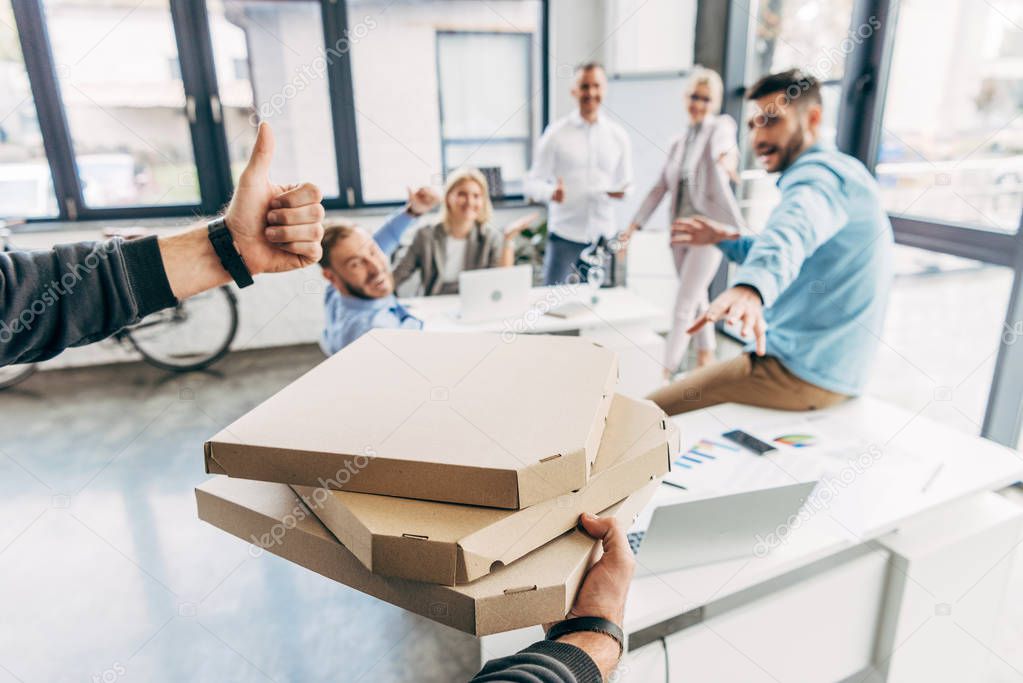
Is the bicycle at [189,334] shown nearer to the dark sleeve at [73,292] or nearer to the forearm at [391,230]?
the forearm at [391,230]

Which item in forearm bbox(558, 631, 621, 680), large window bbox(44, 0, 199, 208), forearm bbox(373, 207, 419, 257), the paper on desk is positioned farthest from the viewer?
large window bbox(44, 0, 199, 208)

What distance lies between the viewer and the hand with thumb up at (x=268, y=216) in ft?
3.63

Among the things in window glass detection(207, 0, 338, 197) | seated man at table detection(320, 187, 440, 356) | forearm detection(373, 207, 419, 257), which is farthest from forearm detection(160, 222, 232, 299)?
window glass detection(207, 0, 338, 197)

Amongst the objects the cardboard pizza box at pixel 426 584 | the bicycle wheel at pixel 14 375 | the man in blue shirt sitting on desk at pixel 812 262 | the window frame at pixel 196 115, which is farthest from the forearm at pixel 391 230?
the bicycle wheel at pixel 14 375

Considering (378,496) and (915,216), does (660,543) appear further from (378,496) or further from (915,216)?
(915,216)

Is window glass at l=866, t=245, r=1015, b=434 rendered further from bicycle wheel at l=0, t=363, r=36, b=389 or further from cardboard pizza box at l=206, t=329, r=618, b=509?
bicycle wheel at l=0, t=363, r=36, b=389

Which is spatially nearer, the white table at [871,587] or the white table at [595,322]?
the white table at [871,587]

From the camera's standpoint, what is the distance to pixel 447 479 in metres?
0.80

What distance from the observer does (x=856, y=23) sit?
321 cm

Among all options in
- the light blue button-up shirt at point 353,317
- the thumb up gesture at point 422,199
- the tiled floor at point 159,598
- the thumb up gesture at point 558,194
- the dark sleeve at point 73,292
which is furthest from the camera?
the thumb up gesture at point 558,194

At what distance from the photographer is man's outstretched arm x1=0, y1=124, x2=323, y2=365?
0.99 metres

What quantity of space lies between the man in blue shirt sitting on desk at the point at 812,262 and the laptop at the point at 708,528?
25.8 inches

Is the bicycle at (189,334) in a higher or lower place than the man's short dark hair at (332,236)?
lower

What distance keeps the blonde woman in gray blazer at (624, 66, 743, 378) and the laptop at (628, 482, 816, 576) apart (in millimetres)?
2527
